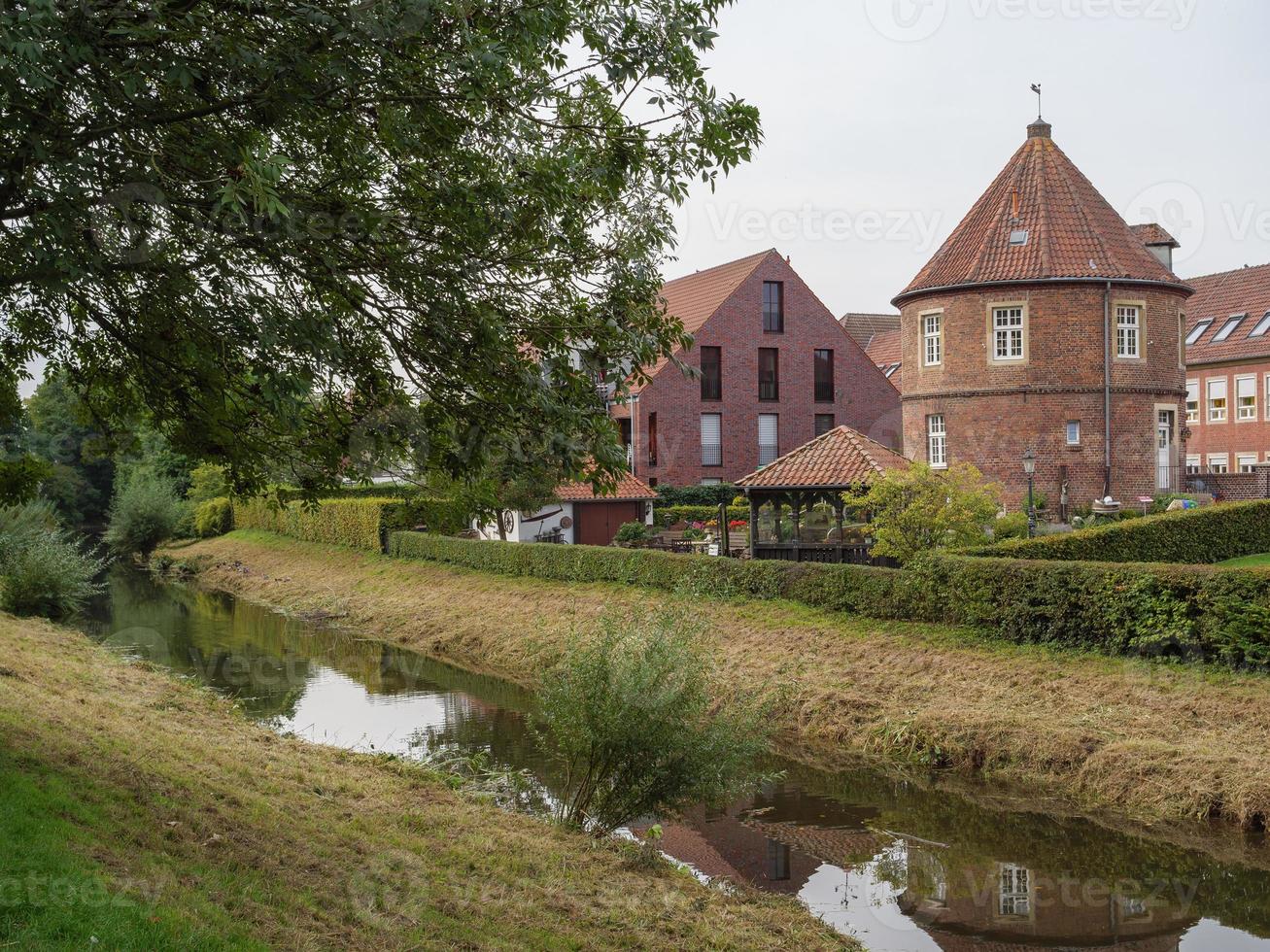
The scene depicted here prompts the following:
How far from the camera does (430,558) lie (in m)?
33.9

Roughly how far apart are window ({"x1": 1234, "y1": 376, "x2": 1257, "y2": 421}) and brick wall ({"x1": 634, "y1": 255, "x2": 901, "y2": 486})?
13638 mm

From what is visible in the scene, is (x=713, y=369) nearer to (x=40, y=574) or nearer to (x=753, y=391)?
(x=753, y=391)

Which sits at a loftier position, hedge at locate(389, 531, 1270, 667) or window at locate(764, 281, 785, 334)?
window at locate(764, 281, 785, 334)

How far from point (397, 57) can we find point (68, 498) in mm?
63029

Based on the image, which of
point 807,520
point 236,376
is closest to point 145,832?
point 236,376

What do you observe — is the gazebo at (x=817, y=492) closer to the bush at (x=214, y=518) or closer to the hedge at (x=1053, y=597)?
the hedge at (x=1053, y=597)

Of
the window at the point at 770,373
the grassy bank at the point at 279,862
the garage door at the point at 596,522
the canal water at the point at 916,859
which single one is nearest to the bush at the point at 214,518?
the garage door at the point at 596,522

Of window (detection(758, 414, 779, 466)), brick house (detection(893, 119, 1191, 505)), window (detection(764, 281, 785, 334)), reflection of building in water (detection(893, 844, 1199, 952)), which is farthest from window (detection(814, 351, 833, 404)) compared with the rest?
reflection of building in water (detection(893, 844, 1199, 952))

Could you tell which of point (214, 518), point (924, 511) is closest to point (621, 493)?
point (924, 511)

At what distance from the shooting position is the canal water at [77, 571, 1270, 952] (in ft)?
31.5

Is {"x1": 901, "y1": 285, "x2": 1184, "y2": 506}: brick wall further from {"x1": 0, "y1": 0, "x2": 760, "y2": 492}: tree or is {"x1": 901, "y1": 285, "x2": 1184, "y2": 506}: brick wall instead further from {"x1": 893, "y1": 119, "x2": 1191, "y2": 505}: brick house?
{"x1": 0, "y1": 0, "x2": 760, "y2": 492}: tree

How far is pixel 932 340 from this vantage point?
33125 mm

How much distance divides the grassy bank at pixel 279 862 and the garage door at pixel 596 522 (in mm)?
23870

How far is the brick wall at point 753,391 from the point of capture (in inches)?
1753
